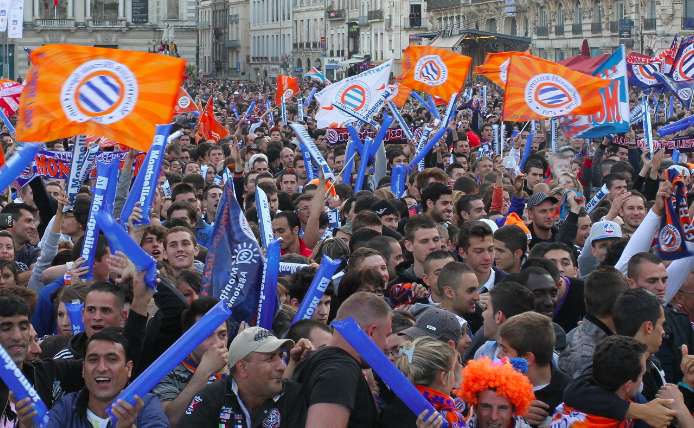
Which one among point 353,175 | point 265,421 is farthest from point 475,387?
point 353,175

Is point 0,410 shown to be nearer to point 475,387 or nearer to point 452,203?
point 475,387

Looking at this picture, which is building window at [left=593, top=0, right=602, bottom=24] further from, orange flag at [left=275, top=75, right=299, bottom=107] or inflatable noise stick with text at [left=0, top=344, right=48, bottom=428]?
inflatable noise stick with text at [left=0, top=344, right=48, bottom=428]

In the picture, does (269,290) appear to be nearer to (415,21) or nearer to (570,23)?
(570,23)

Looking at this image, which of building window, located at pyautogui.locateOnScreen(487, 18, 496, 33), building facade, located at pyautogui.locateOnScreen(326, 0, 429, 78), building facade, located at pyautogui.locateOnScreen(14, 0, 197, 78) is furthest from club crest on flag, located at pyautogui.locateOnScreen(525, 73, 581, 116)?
building facade, located at pyautogui.locateOnScreen(14, 0, 197, 78)

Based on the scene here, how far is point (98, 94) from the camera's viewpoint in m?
7.95

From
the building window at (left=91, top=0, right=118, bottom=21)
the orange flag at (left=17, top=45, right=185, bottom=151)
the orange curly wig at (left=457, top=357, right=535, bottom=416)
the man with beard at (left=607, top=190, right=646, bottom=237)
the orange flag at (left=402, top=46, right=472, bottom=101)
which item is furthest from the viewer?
the building window at (left=91, top=0, right=118, bottom=21)

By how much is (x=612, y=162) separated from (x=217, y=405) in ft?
32.2

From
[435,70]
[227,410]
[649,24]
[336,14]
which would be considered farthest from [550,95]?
[336,14]

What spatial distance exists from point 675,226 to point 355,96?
9682 millimetres

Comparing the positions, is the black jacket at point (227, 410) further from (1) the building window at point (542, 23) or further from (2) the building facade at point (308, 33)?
(2) the building facade at point (308, 33)

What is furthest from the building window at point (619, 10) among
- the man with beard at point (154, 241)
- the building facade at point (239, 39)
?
the building facade at point (239, 39)

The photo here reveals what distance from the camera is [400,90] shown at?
20422 mm

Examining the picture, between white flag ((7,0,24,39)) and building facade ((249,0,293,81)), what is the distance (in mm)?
70260

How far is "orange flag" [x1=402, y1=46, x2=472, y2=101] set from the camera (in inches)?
731
